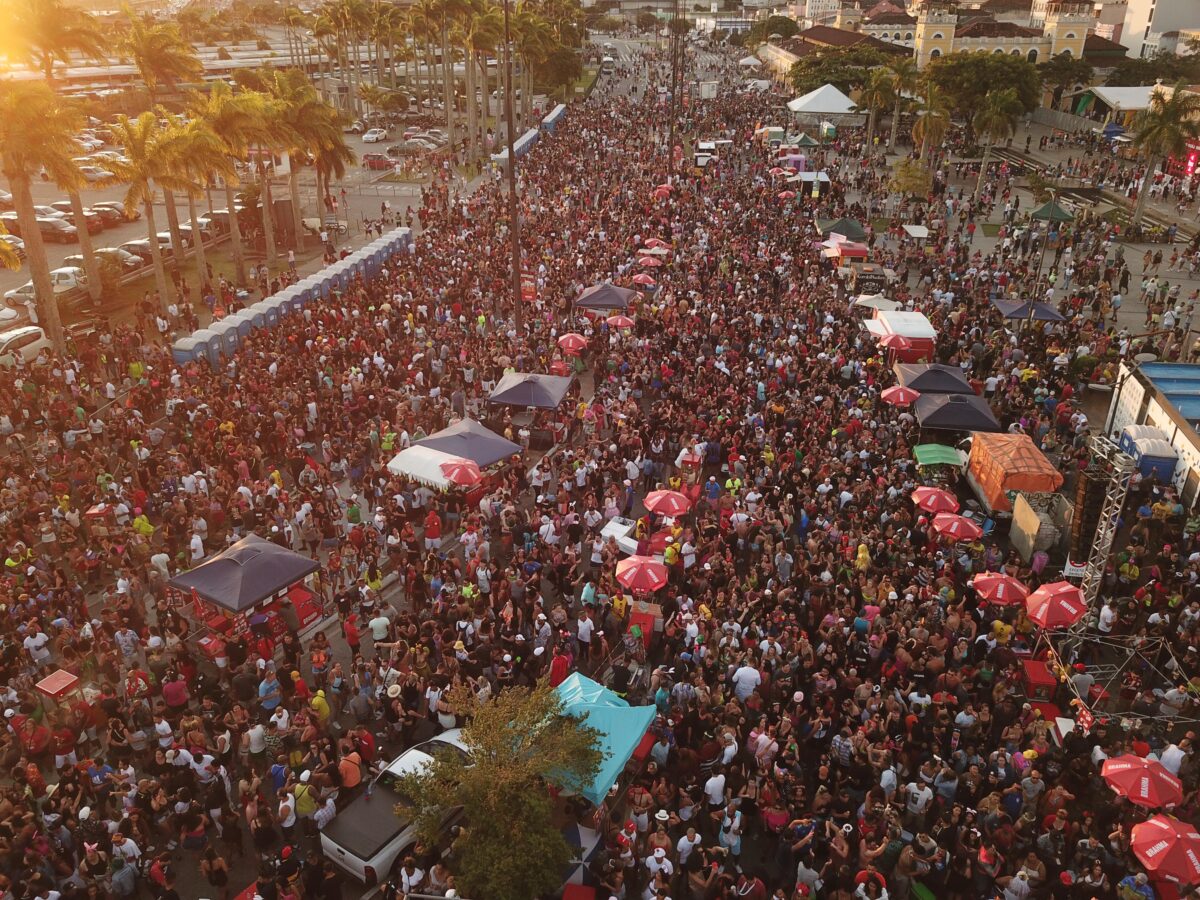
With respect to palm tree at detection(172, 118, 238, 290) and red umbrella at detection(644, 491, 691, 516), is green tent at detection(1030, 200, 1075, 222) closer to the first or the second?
red umbrella at detection(644, 491, 691, 516)

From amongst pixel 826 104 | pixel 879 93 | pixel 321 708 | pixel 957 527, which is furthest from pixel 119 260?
pixel 826 104

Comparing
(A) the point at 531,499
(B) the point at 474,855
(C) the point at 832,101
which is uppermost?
(C) the point at 832,101

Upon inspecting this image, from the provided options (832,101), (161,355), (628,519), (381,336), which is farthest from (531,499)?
(832,101)

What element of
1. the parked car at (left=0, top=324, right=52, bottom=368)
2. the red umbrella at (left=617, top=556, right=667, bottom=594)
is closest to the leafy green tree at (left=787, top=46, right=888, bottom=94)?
the parked car at (left=0, top=324, right=52, bottom=368)

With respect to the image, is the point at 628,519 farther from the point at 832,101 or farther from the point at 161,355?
the point at 832,101

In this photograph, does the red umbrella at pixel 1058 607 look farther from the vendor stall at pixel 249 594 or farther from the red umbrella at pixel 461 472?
the vendor stall at pixel 249 594

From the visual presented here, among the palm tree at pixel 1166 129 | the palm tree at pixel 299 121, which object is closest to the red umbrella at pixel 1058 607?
the palm tree at pixel 1166 129

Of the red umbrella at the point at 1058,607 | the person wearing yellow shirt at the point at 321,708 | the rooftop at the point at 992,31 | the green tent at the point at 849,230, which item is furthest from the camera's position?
the rooftop at the point at 992,31
